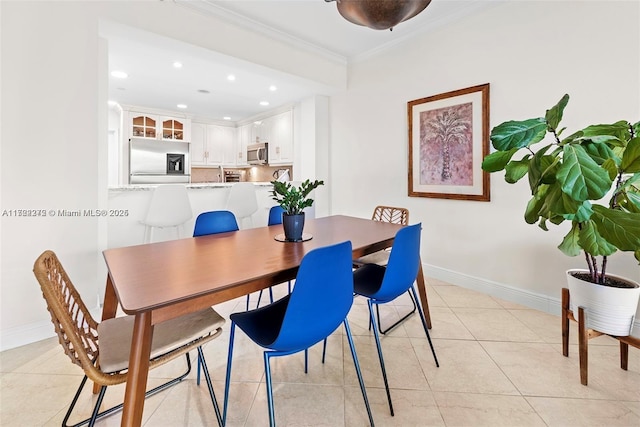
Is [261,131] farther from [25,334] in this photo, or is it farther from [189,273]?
[189,273]

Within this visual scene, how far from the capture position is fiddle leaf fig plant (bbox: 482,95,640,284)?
1137 mm

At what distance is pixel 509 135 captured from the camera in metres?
1.33

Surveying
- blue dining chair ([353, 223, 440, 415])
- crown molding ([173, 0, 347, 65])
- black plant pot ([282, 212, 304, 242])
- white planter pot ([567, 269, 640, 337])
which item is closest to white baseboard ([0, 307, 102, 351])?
black plant pot ([282, 212, 304, 242])

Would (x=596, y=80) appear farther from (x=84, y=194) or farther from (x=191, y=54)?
(x=84, y=194)

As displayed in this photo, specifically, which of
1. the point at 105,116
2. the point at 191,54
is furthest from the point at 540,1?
the point at 105,116

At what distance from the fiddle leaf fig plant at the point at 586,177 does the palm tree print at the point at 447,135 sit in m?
1.41

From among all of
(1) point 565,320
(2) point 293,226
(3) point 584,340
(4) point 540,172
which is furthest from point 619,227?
(2) point 293,226

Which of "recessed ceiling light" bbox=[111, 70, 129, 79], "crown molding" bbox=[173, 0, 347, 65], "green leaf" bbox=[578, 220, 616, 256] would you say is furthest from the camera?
"recessed ceiling light" bbox=[111, 70, 129, 79]

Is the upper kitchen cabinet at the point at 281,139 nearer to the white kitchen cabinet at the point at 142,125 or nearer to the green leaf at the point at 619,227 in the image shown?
the white kitchen cabinet at the point at 142,125

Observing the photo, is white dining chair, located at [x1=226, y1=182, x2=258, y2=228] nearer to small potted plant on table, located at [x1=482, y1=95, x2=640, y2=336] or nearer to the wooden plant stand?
small potted plant on table, located at [x1=482, y1=95, x2=640, y2=336]

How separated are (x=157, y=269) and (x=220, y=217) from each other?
982 millimetres

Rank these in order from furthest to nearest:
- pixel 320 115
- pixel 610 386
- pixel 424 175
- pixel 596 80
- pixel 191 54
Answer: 1. pixel 320 115
2. pixel 424 175
3. pixel 191 54
4. pixel 596 80
5. pixel 610 386

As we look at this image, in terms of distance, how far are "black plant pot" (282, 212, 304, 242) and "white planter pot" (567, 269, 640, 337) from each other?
1.55 meters

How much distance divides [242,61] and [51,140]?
175 centimetres
